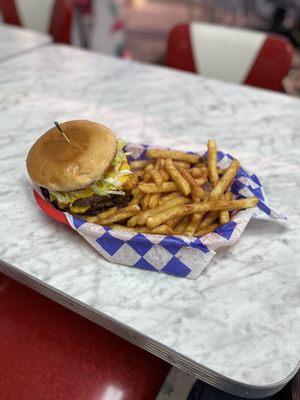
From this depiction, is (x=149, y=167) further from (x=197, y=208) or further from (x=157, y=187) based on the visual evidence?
(x=197, y=208)

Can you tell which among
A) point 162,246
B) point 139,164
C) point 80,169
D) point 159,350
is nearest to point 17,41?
point 139,164

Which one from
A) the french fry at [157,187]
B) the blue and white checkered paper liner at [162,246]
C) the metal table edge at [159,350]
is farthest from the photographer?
the french fry at [157,187]

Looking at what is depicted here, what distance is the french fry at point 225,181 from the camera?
3.10 feet

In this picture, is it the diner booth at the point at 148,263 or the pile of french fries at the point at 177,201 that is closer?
the diner booth at the point at 148,263

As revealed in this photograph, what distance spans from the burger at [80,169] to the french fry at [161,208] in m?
0.11

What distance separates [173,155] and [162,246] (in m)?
0.33

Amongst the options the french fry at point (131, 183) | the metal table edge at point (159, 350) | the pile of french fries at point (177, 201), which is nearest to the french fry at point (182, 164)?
the pile of french fries at point (177, 201)

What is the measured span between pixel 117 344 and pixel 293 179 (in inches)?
26.6

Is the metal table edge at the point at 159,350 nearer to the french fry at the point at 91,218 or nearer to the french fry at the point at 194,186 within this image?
the french fry at the point at 91,218

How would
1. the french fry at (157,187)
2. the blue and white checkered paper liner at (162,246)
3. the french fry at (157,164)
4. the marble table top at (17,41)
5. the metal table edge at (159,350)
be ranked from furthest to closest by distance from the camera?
the marble table top at (17,41) → the french fry at (157,164) → the french fry at (157,187) → the blue and white checkered paper liner at (162,246) → the metal table edge at (159,350)

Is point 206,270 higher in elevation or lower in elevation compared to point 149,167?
lower

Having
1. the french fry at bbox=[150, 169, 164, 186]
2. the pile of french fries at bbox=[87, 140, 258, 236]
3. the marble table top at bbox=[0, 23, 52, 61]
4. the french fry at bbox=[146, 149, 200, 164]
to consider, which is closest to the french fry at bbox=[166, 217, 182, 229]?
the pile of french fries at bbox=[87, 140, 258, 236]

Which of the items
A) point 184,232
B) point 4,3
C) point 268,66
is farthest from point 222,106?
point 4,3

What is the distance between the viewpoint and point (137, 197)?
38.4 inches
